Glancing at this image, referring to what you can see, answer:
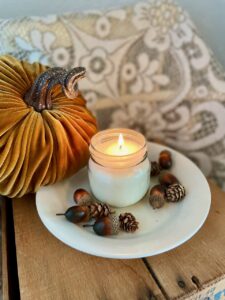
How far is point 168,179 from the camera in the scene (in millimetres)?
418

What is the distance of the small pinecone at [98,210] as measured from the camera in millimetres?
368

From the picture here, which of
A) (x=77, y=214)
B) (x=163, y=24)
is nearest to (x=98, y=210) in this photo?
(x=77, y=214)

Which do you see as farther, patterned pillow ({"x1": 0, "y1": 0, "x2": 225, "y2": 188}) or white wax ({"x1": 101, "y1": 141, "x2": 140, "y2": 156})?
patterned pillow ({"x1": 0, "y1": 0, "x2": 225, "y2": 188})

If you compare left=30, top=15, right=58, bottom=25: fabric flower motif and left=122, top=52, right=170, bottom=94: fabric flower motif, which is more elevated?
left=30, top=15, right=58, bottom=25: fabric flower motif

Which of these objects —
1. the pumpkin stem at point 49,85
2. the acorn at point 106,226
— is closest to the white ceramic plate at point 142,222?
the acorn at point 106,226

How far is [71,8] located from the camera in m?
0.57

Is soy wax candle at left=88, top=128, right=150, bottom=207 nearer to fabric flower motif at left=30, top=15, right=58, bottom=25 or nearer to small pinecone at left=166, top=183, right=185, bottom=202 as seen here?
small pinecone at left=166, top=183, right=185, bottom=202

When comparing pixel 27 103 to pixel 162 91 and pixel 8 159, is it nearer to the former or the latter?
pixel 8 159

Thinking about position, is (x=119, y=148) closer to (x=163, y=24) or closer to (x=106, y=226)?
(x=106, y=226)

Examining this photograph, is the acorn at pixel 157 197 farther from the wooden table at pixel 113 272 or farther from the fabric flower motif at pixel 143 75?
the fabric flower motif at pixel 143 75

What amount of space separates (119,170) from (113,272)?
0.11 m

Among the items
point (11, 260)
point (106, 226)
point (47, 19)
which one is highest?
point (47, 19)

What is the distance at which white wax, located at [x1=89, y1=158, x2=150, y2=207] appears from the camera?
14.7 inches

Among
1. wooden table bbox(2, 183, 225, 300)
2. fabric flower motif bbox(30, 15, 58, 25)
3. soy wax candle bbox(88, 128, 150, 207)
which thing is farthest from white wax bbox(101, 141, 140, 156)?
fabric flower motif bbox(30, 15, 58, 25)
